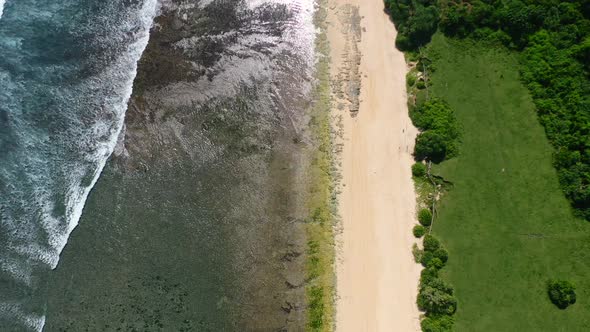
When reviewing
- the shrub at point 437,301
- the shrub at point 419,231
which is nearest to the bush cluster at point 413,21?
the shrub at point 419,231

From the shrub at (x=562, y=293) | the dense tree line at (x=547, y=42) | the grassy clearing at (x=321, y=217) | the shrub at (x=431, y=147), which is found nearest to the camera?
the shrub at (x=562, y=293)

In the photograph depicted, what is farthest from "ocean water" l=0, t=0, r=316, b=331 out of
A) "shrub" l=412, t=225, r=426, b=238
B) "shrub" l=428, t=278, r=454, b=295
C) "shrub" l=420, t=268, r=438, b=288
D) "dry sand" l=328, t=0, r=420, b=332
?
"shrub" l=428, t=278, r=454, b=295

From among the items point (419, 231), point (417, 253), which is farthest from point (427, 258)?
point (419, 231)

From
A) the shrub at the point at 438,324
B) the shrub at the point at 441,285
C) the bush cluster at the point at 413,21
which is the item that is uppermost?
the bush cluster at the point at 413,21

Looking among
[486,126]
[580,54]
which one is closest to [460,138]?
[486,126]

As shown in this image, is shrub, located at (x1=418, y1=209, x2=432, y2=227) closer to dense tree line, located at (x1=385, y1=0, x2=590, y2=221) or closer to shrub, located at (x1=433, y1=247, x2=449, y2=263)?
shrub, located at (x1=433, y1=247, x2=449, y2=263)

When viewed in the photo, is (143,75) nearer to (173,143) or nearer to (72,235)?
(173,143)

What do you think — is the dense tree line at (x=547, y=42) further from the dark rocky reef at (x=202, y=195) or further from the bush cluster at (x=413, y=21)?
→ the dark rocky reef at (x=202, y=195)
